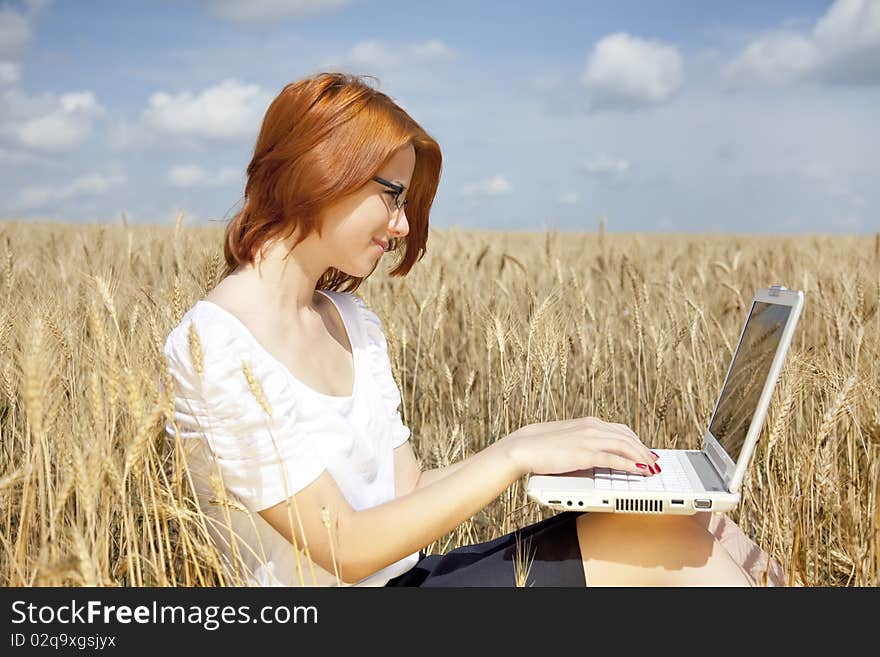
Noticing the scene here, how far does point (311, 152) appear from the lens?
1.31 metres

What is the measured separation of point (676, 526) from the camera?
1262mm

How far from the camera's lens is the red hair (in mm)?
1311

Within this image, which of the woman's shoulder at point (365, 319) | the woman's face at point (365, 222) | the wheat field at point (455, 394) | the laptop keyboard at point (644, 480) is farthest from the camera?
the woman's shoulder at point (365, 319)

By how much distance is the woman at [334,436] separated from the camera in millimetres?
1169

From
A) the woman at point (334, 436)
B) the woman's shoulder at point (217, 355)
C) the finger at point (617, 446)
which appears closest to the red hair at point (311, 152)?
the woman at point (334, 436)

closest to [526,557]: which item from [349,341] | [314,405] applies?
[314,405]

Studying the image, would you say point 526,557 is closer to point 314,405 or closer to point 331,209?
point 314,405

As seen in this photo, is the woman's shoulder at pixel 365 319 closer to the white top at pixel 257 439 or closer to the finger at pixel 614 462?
the white top at pixel 257 439

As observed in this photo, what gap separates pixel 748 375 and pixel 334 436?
27.7 inches

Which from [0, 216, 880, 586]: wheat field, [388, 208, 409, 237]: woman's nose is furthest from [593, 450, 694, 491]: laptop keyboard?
[388, 208, 409, 237]: woman's nose

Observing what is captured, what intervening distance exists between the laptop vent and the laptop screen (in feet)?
0.51

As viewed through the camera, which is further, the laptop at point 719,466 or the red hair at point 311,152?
the red hair at point 311,152

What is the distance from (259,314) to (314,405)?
184 mm

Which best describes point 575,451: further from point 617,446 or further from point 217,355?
point 217,355
